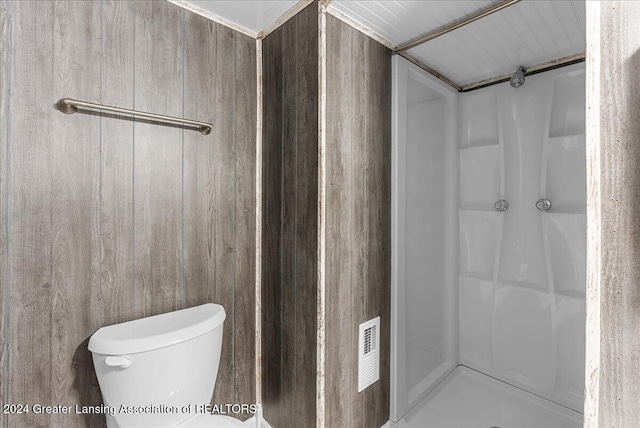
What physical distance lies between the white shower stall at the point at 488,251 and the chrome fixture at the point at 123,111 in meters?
0.84

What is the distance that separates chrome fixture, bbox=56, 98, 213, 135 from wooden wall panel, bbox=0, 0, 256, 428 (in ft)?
0.10

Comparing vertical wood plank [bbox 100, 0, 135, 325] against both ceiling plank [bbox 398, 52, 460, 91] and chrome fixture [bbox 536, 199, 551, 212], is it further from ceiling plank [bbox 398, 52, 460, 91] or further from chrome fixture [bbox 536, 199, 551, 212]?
chrome fixture [bbox 536, 199, 551, 212]

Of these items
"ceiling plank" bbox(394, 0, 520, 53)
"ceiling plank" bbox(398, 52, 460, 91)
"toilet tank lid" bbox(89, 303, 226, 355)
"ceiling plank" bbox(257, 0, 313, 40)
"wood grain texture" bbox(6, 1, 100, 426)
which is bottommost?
"toilet tank lid" bbox(89, 303, 226, 355)

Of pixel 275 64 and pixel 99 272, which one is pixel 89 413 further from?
pixel 275 64

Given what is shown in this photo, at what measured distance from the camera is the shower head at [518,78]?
1338mm

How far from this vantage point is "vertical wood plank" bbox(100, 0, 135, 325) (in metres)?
1.03

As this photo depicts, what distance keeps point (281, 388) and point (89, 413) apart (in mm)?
683

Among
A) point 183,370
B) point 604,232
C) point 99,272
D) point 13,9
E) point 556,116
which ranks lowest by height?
point 183,370

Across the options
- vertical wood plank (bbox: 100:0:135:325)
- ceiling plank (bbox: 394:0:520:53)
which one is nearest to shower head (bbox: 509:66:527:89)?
ceiling plank (bbox: 394:0:520:53)

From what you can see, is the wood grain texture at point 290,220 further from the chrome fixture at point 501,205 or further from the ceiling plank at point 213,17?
the chrome fixture at point 501,205

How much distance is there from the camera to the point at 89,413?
100cm

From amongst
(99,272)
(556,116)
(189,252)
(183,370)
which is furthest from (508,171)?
(99,272)

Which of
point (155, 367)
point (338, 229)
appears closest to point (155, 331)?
point (155, 367)

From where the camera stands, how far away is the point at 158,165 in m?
1.15
